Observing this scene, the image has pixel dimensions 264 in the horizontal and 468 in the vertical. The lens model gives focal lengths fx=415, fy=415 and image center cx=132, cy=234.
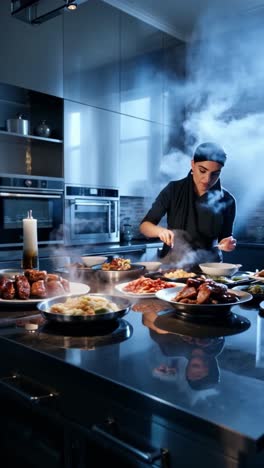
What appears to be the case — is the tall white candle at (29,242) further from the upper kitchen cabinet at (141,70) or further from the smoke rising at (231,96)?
the upper kitchen cabinet at (141,70)

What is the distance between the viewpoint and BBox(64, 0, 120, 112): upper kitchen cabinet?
13.5ft

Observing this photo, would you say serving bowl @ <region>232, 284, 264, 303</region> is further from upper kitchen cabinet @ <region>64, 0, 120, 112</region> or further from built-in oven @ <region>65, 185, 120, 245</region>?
upper kitchen cabinet @ <region>64, 0, 120, 112</region>

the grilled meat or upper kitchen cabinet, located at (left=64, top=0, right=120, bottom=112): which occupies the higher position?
upper kitchen cabinet, located at (left=64, top=0, right=120, bottom=112)

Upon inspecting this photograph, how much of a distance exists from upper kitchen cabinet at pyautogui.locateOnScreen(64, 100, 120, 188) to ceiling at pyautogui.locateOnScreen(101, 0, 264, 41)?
126cm

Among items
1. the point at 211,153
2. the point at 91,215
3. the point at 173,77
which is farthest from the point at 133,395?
the point at 173,77

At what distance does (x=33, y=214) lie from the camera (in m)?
3.88

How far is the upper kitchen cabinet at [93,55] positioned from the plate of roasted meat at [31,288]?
294 cm

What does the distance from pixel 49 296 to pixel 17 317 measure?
159 millimetres

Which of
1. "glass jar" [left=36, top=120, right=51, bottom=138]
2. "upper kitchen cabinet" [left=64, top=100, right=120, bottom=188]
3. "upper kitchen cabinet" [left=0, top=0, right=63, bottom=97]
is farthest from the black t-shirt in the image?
"upper kitchen cabinet" [left=0, top=0, right=63, bottom=97]

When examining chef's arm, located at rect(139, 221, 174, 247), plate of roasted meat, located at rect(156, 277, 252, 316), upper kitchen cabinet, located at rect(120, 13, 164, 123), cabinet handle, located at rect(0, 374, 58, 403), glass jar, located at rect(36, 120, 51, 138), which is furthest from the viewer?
upper kitchen cabinet, located at rect(120, 13, 164, 123)

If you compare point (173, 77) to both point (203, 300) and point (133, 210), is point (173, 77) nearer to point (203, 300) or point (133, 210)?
point (133, 210)

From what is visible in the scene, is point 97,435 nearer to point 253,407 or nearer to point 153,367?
point 153,367

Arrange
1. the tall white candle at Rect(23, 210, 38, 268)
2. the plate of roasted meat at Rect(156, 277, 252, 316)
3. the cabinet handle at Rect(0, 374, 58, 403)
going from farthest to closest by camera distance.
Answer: the tall white candle at Rect(23, 210, 38, 268)
the plate of roasted meat at Rect(156, 277, 252, 316)
the cabinet handle at Rect(0, 374, 58, 403)

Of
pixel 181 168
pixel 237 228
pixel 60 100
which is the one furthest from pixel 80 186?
pixel 237 228
